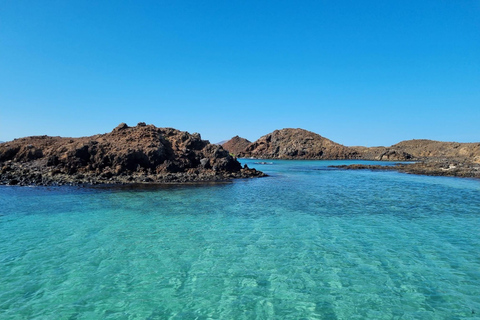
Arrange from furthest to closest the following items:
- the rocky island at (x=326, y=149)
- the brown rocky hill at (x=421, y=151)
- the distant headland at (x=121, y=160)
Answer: the rocky island at (x=326, y=149) < the brown rocky hill at (x=421, y=151) < the distant headland at (x=121, y=160)

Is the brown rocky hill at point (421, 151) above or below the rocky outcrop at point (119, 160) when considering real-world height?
above

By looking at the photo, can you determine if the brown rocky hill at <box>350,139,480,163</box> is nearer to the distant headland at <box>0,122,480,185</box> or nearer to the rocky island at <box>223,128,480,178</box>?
the rocky island at <box>223,128,480,178</box>

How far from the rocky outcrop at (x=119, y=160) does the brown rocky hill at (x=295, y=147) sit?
106 meters

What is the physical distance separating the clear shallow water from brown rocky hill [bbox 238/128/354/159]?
127 metres

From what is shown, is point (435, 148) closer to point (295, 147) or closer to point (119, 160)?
point (295, 147)

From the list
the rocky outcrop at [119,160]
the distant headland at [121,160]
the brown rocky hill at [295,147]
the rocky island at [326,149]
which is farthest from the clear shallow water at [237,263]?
the brown rocky hill at [295,147]

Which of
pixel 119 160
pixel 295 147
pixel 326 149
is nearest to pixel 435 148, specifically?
pixel 326 149

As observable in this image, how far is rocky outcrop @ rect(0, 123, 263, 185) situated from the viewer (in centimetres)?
3177

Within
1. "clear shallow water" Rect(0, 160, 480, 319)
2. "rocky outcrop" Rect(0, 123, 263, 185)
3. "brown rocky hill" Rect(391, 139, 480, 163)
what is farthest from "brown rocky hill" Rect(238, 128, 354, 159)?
"clear shallow water" Rect(0, 160, 480, 319)

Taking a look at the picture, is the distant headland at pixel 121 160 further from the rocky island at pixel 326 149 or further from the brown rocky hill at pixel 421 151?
the rocky island at pixel 326 149

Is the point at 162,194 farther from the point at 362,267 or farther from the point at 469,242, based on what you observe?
the point at 469,242

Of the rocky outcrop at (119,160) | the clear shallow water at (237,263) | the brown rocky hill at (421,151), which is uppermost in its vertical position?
the brown rocky hill at (421,151)

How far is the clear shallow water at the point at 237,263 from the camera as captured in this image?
23.2 ft

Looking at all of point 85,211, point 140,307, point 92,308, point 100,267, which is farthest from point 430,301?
point 85,211
